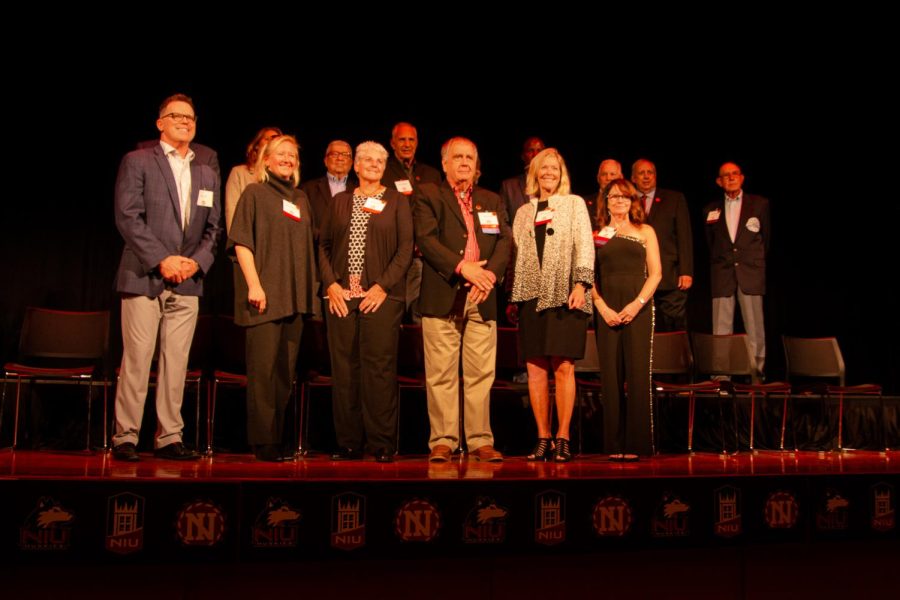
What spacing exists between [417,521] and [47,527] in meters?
1.10

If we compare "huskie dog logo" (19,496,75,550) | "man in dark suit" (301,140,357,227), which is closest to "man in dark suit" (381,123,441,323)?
"man in dark suit" (301,140,357,227)

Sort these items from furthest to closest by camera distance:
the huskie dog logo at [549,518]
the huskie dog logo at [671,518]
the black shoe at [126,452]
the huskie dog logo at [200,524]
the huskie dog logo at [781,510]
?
the black shoe at [126,452], the huskie dog logo at [781,510], the huskie dog logo at [671,518], the huskie dog logo at [549,518], the huskie dog logo at [200,524]

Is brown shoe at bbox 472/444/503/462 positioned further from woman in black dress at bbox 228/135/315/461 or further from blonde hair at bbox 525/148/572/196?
blonde hair at bbox 525/148/572/196

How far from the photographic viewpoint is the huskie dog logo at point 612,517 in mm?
2959

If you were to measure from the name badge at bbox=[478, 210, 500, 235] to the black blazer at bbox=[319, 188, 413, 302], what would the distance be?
13.8 inches

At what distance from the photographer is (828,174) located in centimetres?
788

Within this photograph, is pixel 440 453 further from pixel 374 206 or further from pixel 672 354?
A: pixel 672 354

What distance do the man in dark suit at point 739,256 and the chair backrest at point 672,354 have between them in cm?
114

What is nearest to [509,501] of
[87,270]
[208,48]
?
[87,270]

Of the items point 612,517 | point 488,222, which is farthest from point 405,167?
point 612,517

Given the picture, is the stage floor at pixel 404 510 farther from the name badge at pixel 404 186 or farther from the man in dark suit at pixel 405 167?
the man in dark suit at pixel 405 167

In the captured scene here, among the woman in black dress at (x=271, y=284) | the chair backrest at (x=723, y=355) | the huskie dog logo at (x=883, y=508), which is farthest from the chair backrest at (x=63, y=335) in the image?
the huskie dog logo at (x=883, y=508)

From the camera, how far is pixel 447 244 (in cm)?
411

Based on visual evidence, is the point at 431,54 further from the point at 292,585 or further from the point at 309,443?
the point at 292,585
